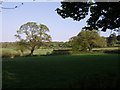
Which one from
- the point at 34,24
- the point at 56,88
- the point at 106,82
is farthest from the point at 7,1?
the point at 34,24

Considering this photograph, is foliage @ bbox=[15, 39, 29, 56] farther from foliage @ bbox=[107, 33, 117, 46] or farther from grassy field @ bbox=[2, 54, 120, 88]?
grassy field @ bbox=[2, 54, 120, 88]

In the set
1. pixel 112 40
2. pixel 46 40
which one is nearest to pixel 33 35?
pixel 46 40

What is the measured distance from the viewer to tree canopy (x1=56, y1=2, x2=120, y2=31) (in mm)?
7260

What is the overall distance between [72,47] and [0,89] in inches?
759

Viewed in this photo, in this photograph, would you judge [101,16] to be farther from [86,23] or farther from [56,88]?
[56,88]

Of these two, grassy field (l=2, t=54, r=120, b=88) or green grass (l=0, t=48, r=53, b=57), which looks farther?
green grass (l=0, t=48, r=53, b=57)

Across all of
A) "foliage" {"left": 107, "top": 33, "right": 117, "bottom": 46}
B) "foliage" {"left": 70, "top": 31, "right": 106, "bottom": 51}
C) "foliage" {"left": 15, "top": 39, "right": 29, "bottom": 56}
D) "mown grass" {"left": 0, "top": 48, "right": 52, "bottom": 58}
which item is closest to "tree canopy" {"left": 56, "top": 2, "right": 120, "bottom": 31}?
"foliage" {"left": 107, "top": 33, "right": 117, "bottom": 46}

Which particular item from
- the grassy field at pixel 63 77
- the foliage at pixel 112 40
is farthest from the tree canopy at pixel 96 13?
the foliage at pixel 112 40

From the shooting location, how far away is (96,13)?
8203mm

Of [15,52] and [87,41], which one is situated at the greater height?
[87,41]

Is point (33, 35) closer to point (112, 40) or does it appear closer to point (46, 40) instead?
point (46, 40)

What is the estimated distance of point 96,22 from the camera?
865 cm

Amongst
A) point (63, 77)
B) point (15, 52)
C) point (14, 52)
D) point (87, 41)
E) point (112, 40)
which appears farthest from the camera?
point (87, 41)

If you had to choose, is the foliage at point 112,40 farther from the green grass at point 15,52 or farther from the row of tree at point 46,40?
the green grass at point 15,52
